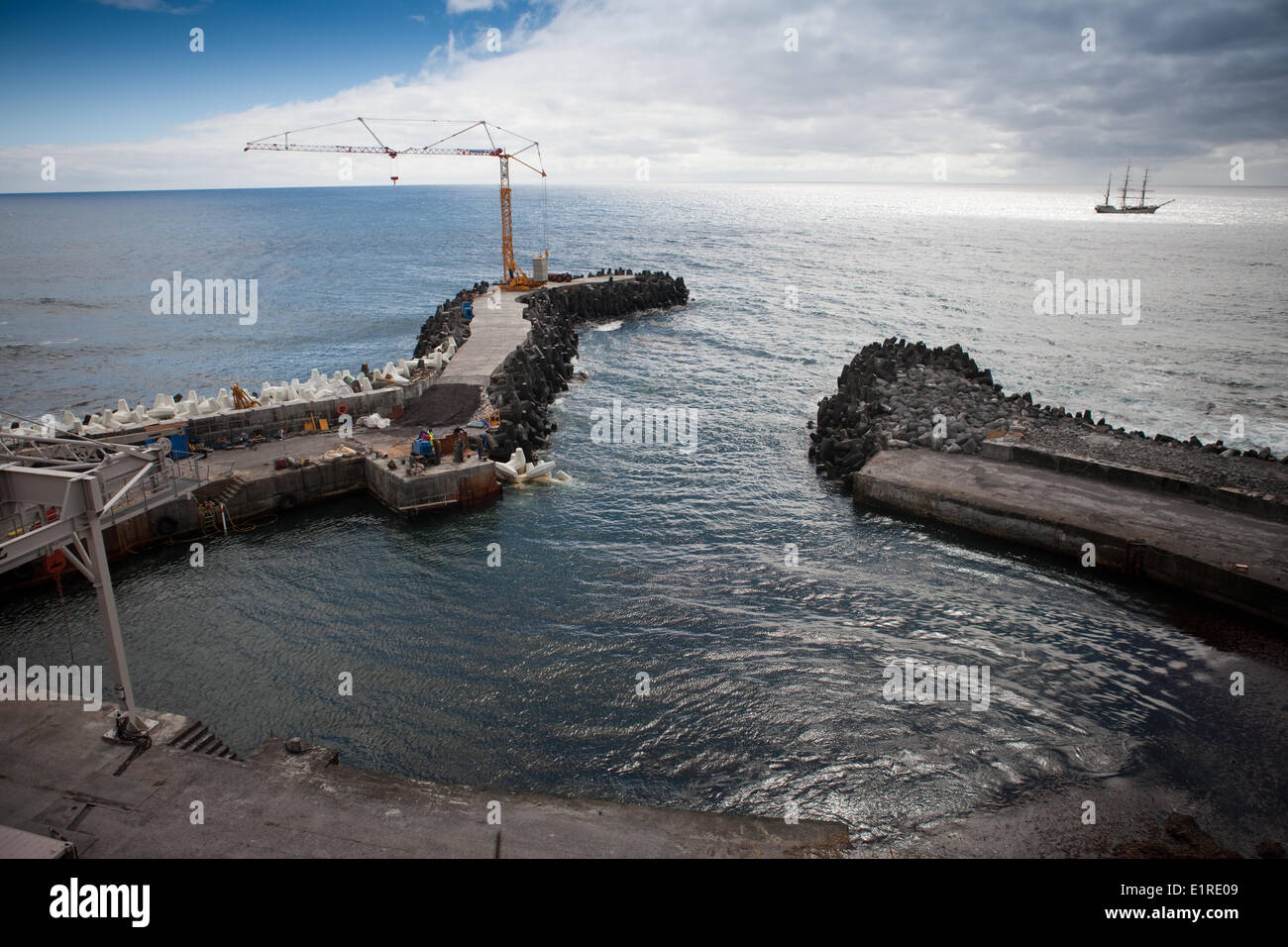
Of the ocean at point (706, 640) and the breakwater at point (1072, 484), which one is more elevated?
the breakwater at point (1072, 484)

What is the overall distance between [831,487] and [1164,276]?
9463cm

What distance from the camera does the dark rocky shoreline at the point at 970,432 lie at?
27.6 metres

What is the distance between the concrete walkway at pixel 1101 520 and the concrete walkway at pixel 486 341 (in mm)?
19688

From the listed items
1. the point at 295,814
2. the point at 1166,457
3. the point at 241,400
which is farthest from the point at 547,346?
the point at 295,814

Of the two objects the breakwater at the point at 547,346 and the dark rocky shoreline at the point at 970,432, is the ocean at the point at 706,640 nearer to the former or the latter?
the breakwater at the point at 547,346

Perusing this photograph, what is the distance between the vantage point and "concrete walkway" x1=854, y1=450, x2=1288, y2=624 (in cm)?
2086

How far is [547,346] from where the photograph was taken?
155ft

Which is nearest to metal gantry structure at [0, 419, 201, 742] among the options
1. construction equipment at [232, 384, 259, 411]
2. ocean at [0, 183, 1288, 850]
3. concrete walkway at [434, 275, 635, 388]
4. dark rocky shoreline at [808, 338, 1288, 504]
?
ocean at [0, 183, 1288, 850]

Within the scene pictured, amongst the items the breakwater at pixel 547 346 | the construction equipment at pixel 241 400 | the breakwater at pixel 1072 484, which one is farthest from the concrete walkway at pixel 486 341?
the breakwater at pixel 1072 484

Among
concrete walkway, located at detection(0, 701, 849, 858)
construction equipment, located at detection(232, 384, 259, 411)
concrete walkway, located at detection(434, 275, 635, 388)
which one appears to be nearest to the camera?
concrete walkway, located at detection(0, 701, 849, 858)

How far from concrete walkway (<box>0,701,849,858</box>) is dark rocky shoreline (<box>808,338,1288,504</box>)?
66.0 ft

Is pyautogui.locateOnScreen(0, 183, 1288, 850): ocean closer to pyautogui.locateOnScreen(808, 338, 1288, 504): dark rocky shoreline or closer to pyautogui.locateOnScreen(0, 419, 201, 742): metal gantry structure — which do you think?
pyautogui.locateOnScreen(808, 338, 1288, 504): dark rocky shoreline
